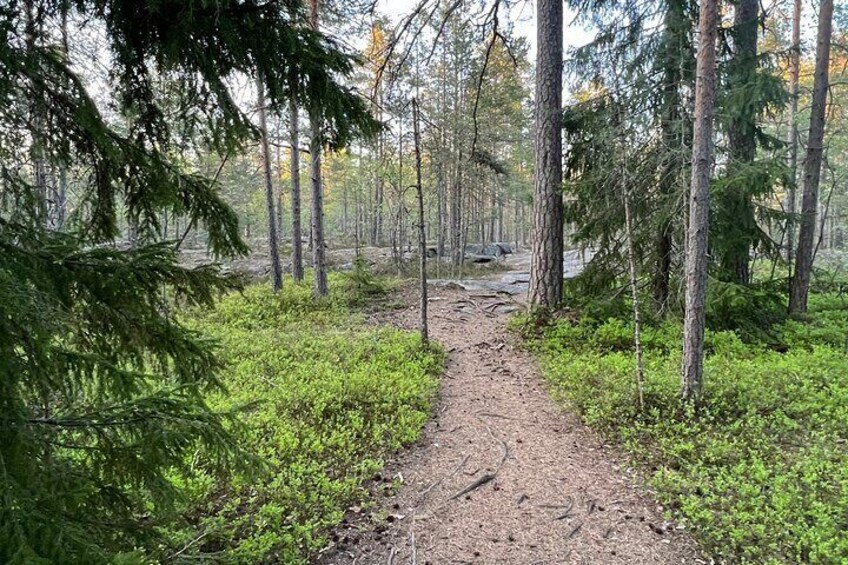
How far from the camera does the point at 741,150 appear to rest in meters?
8.89

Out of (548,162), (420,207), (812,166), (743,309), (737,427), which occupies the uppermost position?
(548,162)

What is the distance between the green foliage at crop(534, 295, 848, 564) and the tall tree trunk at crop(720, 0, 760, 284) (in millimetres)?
1524

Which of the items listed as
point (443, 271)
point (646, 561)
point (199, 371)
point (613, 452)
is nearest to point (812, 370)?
point (613, 452)

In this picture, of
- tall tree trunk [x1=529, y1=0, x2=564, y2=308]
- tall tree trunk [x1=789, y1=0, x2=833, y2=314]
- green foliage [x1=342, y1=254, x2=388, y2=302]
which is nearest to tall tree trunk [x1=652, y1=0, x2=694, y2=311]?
tall tree trunk [x1=529, y1=0, x2=564, y2=308]

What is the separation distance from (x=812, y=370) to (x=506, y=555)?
5.70 m

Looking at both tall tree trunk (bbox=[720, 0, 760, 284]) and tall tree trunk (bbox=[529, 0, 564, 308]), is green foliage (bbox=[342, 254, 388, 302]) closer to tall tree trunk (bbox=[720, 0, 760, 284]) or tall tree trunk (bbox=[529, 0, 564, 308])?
tall tree trunk (bbox=[529, 0, 564, 308])

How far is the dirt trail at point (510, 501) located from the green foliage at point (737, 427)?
14.1 inches

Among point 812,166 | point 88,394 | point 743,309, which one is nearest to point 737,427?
point 743,309

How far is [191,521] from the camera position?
12.7 ft

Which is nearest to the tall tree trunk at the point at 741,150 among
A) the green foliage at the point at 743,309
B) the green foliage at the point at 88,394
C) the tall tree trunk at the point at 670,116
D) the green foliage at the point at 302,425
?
the green foliage at the point at 743,309

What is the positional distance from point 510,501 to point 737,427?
2.87m

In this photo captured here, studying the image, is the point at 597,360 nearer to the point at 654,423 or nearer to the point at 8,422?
the point at 654,423

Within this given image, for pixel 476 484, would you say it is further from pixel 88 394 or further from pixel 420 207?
pixel 420 207

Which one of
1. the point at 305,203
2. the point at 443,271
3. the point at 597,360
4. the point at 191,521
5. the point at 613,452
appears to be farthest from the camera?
the point at 305,203
